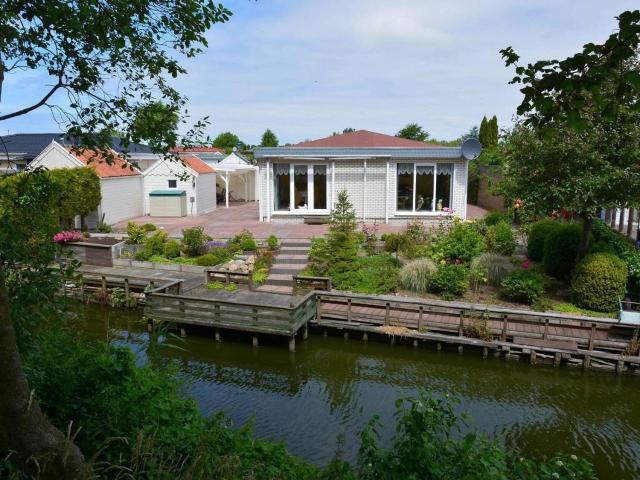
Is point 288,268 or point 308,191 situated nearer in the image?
point 288,268

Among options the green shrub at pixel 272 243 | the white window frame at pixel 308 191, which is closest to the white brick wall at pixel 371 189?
the white window frame at pixel 308 191

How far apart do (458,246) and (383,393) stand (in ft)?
21.2

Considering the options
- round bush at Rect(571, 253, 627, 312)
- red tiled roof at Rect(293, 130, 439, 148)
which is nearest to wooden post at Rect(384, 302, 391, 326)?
round bush at Rect(571, 253, 627, 312)

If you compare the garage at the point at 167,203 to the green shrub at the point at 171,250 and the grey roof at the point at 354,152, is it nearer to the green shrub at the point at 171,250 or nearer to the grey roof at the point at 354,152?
the grey roof at the point at 354,152

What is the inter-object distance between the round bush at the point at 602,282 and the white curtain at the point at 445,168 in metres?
10.2

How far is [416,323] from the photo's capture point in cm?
1231

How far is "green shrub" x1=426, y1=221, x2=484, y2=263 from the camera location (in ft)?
49.3

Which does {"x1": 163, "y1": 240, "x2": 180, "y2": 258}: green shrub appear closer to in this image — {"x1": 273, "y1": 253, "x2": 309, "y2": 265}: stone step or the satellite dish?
{"x1": 273, "y1": 253, "x2": 309, "y2": 265}: stone step

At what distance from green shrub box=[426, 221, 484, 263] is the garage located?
1511 cm

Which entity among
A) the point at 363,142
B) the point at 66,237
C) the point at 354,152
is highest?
the point at 363,142

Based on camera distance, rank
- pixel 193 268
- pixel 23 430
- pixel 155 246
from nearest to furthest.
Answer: pixel 23 430
pixel 193 268
pixel 155 246

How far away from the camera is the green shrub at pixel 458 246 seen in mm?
15031

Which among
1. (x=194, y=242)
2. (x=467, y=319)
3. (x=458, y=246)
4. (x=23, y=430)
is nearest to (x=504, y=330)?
(x=467, y=319)

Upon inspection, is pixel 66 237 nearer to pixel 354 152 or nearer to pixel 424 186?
pixel 354 152
